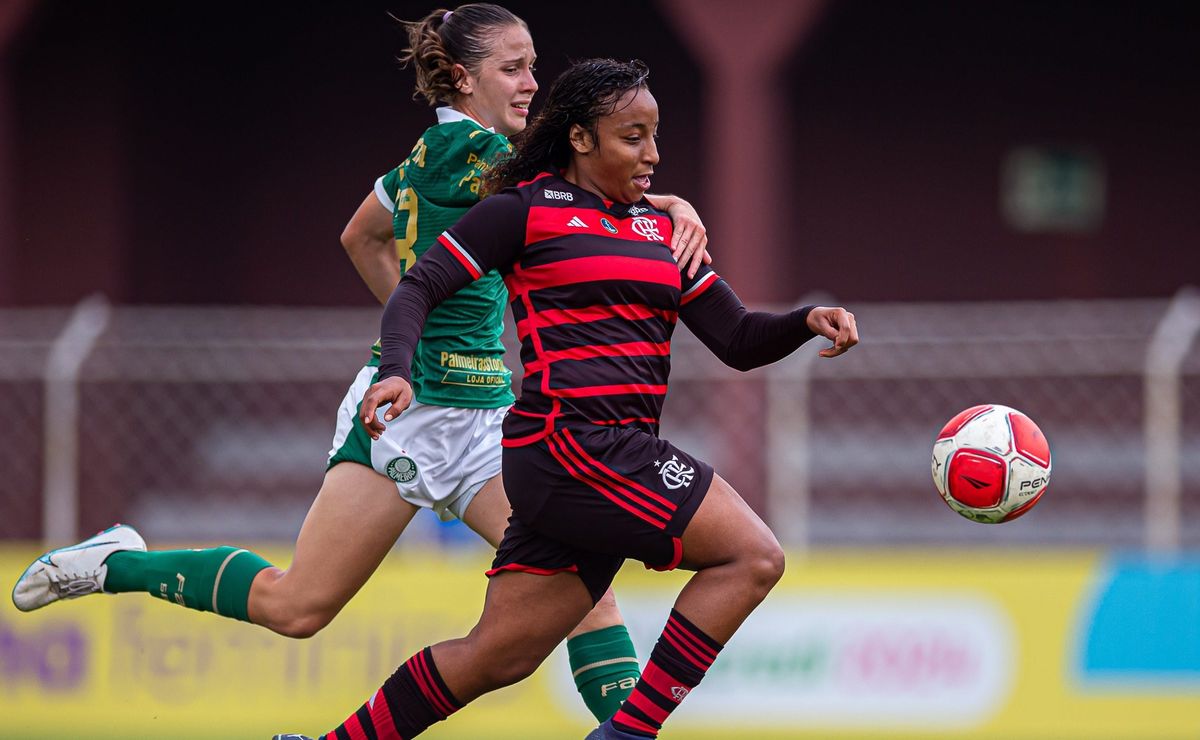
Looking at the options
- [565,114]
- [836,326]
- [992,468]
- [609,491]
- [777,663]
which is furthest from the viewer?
[777,663]

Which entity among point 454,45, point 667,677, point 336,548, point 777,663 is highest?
point 454,45

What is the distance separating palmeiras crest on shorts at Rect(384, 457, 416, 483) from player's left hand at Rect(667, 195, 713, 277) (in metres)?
0.93

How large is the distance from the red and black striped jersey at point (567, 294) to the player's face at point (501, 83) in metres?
0.58

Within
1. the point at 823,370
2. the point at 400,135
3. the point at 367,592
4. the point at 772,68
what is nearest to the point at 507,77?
the point at 367,592

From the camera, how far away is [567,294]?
409cm

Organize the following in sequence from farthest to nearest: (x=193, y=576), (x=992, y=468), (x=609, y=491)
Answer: (x=193, y=576) → (x=992, y=468) → (x=609, y=491)

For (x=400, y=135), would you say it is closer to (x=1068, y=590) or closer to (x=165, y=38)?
(x=165, y=38)

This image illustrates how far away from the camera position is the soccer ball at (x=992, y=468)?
14.8 feet

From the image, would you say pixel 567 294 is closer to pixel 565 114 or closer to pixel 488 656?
pixel 565 114

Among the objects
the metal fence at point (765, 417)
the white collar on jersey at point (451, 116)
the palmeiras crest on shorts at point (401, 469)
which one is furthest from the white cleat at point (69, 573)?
the metal fence at point (765, 417)

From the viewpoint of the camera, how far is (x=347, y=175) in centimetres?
1413

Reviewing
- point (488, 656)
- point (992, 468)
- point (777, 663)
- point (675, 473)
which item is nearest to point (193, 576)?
point (488, 656)

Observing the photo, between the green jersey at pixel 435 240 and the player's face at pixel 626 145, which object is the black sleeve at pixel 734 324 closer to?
the player's face at pixel 626 145

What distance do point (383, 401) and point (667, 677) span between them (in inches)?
37.9
